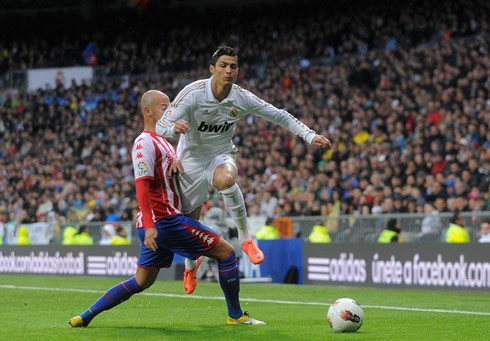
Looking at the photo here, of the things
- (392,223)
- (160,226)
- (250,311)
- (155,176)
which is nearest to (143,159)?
(155,176)

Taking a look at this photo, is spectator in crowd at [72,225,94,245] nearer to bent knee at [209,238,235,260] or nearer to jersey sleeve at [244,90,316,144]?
jersey sleeve at [244,90,316,144]

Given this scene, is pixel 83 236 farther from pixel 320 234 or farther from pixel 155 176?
pixel 155 176

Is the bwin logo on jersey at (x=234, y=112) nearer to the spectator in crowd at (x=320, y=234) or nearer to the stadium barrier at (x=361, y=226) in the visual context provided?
the stadium barrier at (x=361, y=226)

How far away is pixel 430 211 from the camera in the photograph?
18719 mm

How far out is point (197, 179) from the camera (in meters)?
10.2

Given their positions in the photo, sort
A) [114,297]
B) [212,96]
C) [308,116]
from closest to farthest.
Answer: [114,297], [212,96], [308,116]

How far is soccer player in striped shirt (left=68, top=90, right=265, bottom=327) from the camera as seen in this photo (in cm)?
924

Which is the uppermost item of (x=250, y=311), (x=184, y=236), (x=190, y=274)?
(x=184, y=236)

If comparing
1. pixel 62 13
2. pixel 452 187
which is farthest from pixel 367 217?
pixel 62 13

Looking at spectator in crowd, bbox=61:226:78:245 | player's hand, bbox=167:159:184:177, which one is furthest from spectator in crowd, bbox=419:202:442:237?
spectator in crowd, bbox=61:226:78:245

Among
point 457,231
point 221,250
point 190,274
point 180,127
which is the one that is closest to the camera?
point 180,127

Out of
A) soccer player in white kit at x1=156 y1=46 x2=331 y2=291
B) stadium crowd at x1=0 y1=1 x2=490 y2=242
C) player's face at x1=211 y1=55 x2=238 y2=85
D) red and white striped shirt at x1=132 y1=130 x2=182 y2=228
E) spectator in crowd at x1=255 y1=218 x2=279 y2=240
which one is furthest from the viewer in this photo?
stadium crowd at x1=0 y1=1 x2=490 y2=242

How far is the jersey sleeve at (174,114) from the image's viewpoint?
941 centimetres

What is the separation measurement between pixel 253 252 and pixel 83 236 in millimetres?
15887
